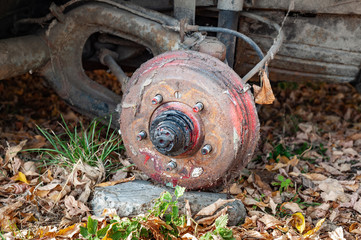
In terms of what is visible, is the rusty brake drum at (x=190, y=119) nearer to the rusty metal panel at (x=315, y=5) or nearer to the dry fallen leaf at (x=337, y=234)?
the dry fallen leaf at (x=337, y=234)

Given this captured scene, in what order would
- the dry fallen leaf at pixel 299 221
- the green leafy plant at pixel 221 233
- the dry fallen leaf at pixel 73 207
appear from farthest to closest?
1. the dry fallen leaf at pixel 73 207
2. the dry fallen leaf at pixel 299 221
3. the green leafy plant at pixel 221 233

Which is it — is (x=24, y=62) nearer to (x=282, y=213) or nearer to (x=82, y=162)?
(x=82, y=162)

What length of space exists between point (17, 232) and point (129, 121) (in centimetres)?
77

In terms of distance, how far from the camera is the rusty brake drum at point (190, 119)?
6.75 feet

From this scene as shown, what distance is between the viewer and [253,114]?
212cm

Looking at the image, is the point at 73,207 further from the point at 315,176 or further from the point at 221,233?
the point at 315,176

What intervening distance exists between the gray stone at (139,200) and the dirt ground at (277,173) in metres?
0.07

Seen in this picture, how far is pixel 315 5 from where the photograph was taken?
268 centimetres

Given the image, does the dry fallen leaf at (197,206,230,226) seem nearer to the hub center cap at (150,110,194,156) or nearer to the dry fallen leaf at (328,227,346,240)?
the hub center cap at (150,110,194,156)

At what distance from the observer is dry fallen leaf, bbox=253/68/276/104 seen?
7.43 ft

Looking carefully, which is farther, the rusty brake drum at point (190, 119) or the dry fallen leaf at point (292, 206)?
the dry fallen leaf at point (292, 206)

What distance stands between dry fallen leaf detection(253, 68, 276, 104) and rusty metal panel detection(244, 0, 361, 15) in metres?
0.65

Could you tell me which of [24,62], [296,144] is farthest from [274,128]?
[24,62]

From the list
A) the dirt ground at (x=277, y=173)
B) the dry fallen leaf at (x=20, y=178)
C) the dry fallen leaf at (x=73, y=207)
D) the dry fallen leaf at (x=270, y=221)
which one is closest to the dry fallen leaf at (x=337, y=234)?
the dirt ground at (x=277, y=173)
